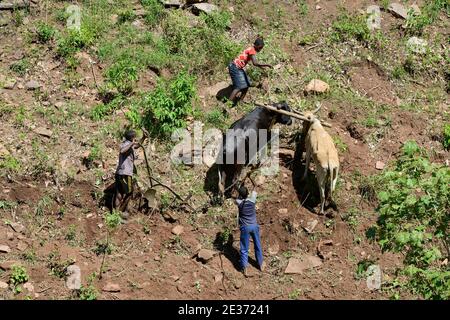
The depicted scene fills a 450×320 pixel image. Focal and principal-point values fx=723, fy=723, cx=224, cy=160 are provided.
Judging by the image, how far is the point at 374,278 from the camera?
902 centimetres

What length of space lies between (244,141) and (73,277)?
3.03 meters

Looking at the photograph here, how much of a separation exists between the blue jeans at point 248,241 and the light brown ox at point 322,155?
1258 millimetres

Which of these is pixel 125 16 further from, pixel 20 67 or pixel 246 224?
pixel 246 224

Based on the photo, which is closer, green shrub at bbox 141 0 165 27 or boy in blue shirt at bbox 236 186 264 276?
boy in blue shirt at bbox 236 186 264 276

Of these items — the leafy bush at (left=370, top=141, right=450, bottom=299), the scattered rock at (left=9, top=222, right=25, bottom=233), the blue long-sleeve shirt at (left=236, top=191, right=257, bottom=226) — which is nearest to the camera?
the leafy bush at (left=370, top=141, right=450, bottom=299)

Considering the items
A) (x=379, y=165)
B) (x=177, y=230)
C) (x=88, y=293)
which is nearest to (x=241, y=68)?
(x=379, y=165)

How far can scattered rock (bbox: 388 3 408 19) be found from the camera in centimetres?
1289

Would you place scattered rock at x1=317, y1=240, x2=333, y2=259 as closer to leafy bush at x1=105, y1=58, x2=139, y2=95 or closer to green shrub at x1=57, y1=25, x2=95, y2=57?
leafy bush at x1=105, y1=58, x2=139, y2=95

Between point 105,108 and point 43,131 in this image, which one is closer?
point 43,131

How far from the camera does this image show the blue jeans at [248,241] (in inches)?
342

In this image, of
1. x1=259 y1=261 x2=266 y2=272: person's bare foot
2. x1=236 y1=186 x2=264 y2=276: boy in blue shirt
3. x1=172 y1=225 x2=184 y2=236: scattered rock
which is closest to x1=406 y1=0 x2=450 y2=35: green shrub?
x1=236 y1=186 x2=264 y2=276: boy in blue shirt

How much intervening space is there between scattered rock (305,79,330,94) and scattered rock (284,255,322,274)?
10.2ft

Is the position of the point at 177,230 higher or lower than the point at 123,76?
lower
